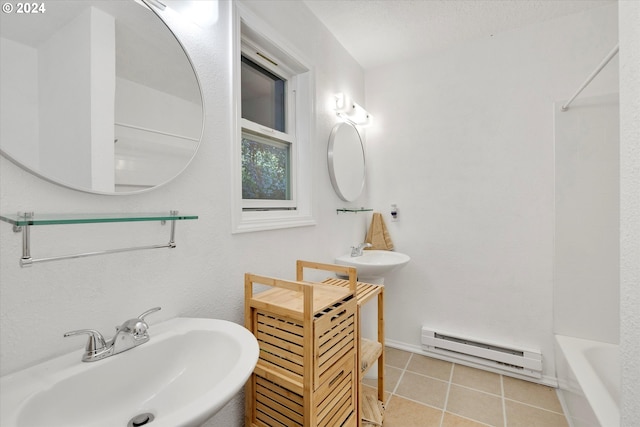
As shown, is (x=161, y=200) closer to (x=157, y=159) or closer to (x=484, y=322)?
(x=157, y=159)

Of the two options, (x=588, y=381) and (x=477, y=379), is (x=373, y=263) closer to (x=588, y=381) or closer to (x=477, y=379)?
(x=477, y=379)

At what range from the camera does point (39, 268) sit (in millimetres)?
722

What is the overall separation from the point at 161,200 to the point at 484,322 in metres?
2.30

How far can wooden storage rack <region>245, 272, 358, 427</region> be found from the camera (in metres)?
1.05

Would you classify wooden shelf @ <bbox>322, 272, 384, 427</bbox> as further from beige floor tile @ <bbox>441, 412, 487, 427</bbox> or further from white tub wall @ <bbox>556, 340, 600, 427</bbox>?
white tub wall @ <bbox>556, 340, 600, 427</bbox>

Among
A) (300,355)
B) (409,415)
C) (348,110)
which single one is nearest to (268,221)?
(300,355)

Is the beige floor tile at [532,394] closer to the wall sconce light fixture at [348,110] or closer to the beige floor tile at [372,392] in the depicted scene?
the beige floor tile at [372,392]

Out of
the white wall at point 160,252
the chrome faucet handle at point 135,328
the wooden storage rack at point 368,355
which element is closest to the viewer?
the white wall at point 160,252

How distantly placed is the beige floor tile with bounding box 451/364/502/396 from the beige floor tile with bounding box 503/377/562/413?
6 cm

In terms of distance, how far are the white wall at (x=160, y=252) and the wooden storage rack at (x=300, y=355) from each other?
12 cm

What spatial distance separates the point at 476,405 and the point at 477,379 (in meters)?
0.30

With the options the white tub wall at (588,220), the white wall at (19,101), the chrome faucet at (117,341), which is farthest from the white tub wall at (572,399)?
the white wall at (19,101)

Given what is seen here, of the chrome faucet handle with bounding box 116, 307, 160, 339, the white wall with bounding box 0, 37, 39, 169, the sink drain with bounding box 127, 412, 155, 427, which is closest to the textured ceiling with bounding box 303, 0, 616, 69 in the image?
the white wall with bounding box 0, 37, 39, 169

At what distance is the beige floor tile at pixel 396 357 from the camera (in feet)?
7.21
